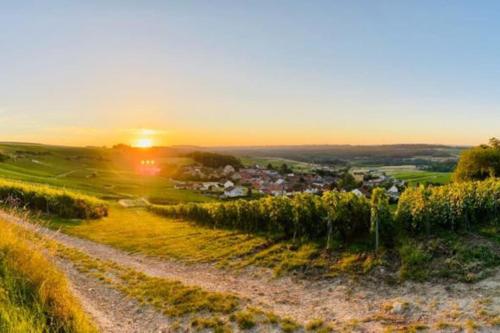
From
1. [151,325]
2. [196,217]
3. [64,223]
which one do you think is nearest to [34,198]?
[64,223]

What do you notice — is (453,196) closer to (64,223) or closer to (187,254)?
(187,254)

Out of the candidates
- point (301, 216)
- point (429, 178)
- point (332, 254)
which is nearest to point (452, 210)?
point (332, 254)

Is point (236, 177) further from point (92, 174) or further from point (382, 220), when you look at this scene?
point (382, 220)

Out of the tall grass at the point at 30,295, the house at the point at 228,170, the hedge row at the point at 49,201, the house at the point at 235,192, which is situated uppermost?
the tall grass at the point at 30,295

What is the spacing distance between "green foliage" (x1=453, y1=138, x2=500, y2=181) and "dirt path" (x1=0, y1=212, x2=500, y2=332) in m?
48.2

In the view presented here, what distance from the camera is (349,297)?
43.9 ft

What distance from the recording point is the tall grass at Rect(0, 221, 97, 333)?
7.65 m

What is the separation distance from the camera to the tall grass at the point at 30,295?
25.1 feet

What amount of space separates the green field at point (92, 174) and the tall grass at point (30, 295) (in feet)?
199

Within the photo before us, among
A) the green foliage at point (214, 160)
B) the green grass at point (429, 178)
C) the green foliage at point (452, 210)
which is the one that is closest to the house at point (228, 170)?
the green foliage at point (214, 160)

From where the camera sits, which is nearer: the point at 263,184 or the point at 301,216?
the point at 301,216

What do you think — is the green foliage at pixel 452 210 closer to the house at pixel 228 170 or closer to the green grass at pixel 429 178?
the green grass at pixel 429 178

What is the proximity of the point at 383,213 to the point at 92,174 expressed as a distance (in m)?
103

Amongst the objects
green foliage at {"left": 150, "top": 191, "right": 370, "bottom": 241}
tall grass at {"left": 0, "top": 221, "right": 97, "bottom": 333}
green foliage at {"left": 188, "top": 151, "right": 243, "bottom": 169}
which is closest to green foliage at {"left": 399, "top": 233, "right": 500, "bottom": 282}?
A: green foliage at {"left": 150, "top": 191, "right": 370, "bottom": 241}
